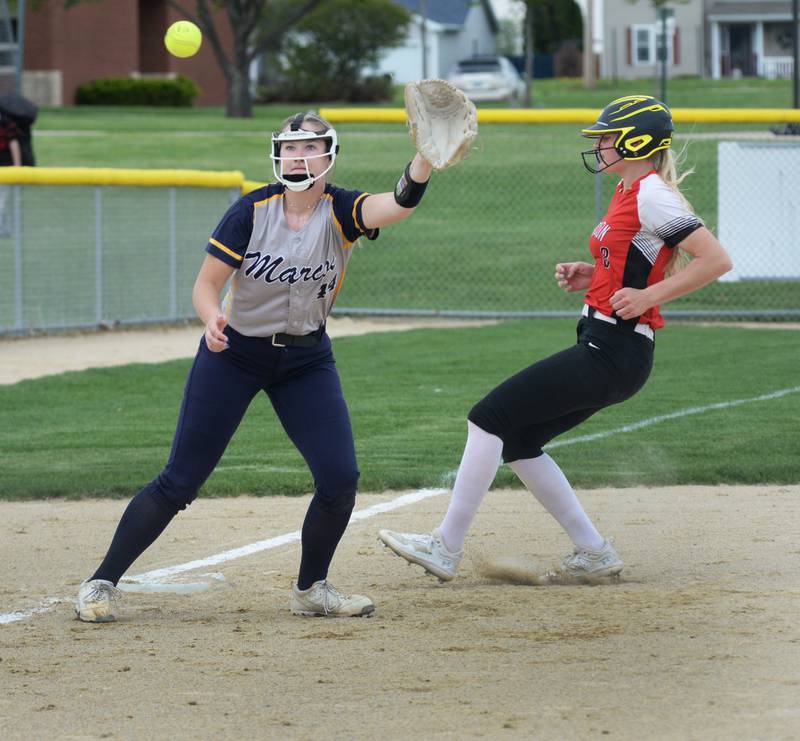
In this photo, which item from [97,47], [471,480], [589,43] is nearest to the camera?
[471,480]

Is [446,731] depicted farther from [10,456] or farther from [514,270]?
[514,270]

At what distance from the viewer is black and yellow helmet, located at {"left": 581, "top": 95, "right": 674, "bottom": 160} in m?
5.41

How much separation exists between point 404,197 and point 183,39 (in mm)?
2766

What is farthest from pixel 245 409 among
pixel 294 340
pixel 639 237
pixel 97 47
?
pixel 97 47

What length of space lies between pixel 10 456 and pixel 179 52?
3023 millimetres

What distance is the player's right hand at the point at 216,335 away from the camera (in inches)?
191

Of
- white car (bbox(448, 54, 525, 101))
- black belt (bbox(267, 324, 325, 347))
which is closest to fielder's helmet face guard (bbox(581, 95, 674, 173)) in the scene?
black belt (bbox(267, 324, 325, 347))

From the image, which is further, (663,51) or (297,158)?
(663,51)

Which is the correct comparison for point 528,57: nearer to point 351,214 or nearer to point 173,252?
point 173,252

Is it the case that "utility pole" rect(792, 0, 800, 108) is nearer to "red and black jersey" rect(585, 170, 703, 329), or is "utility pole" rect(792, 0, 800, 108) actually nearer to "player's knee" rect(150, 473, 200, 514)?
"red and black jersey" rect(585, 170, 703, 329)

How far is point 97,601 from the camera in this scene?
207 inches

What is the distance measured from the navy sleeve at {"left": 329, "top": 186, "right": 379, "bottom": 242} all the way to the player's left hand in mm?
958

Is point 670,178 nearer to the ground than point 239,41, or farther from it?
nearer to the ground

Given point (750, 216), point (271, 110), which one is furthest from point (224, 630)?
point (271, 110)
